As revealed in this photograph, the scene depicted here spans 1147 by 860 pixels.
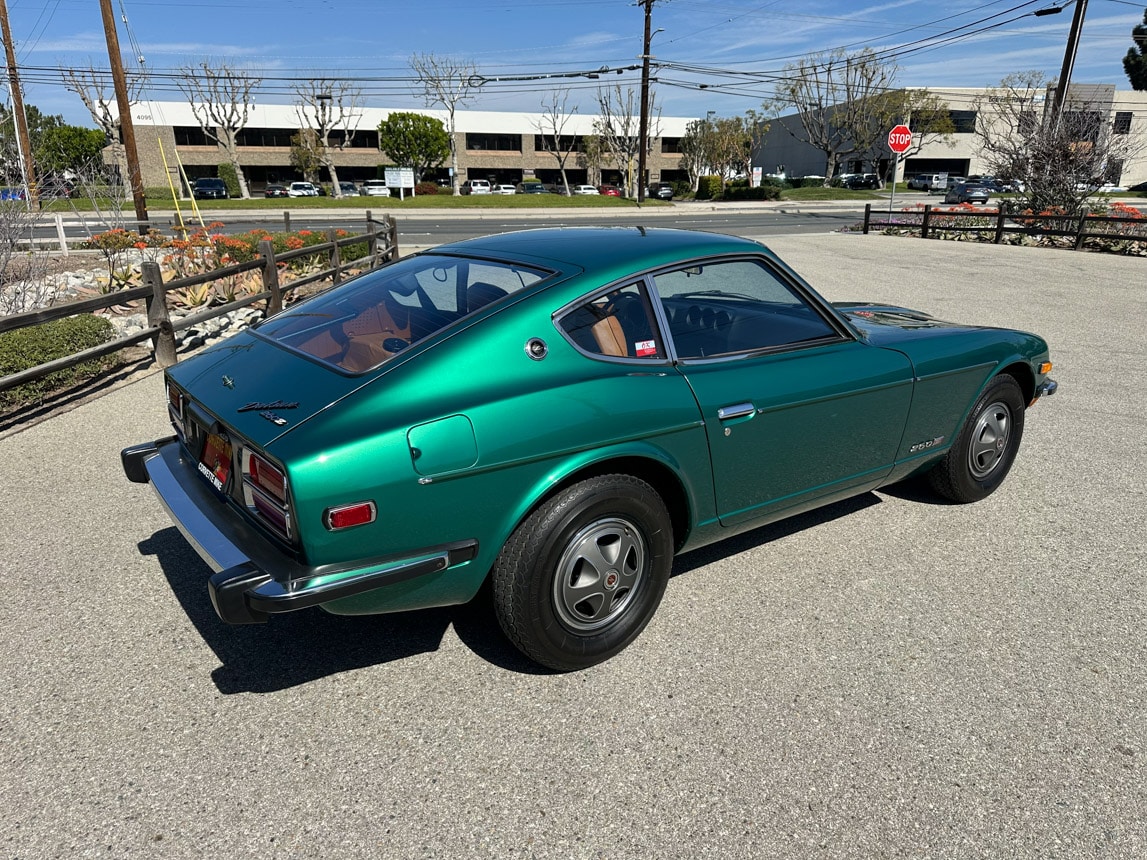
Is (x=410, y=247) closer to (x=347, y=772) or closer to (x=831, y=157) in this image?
(x=347, y=772)

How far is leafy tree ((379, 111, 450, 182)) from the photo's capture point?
6084cm

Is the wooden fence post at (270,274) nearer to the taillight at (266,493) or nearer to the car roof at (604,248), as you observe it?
the car roof at (604,248)

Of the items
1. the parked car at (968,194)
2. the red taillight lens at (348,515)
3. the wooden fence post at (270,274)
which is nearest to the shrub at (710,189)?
the parked car at (968,194)

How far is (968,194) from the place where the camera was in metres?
46.9

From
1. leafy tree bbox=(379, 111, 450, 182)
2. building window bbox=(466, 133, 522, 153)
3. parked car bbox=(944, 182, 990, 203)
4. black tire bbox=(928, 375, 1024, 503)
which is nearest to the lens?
black tire bbox=(928, 375, 1024, 503)

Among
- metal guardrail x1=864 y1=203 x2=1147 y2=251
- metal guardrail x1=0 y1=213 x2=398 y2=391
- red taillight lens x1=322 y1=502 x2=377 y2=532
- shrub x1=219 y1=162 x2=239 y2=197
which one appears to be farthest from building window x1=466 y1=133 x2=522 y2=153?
red taillight lens x1=322 y1=502 x2=377 y2=532

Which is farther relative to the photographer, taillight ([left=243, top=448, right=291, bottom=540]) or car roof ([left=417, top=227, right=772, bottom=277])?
car roof ([left=417, top=227, right=772, bottom=277])

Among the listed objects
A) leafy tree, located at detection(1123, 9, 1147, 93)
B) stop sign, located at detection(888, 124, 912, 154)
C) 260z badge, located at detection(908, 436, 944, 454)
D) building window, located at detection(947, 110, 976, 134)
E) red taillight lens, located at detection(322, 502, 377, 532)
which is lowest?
260z badge, located at detection(908, 436, 944, 454)

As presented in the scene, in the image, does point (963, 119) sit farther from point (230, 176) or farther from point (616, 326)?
point (616, 326)

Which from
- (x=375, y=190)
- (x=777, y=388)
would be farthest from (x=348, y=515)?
(x=375, y=190)

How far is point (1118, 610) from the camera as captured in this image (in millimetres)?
3416

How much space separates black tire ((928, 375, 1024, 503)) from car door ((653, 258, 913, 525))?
688 millimetres

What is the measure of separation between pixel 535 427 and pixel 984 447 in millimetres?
2951

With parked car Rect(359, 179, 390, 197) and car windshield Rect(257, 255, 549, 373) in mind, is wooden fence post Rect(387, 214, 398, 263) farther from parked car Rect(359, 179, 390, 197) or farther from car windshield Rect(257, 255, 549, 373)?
parked car Rect(359, 179, 390, 197)
